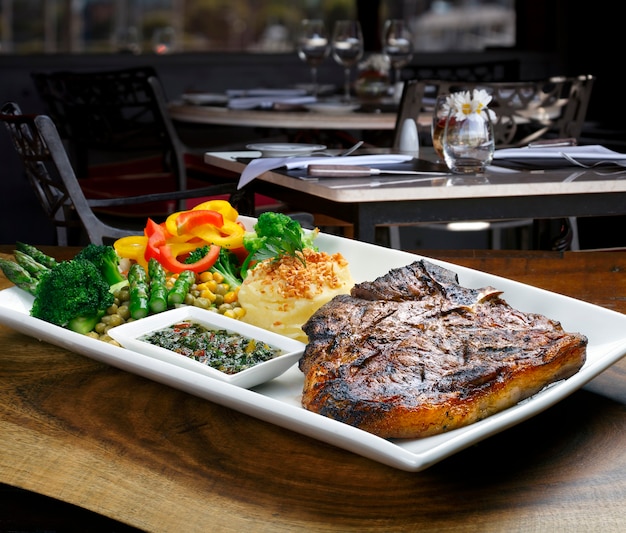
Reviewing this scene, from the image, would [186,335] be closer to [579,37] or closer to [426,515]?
[426,515]

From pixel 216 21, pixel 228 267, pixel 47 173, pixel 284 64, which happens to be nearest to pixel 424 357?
pixel 228 267

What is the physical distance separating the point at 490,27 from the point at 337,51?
1289 centimetres

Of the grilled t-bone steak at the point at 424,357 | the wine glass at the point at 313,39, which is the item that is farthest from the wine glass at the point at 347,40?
the grilled t-bone steak at the point at 424,357

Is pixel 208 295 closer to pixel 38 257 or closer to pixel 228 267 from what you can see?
pixel 228 267

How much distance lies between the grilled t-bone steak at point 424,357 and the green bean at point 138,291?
275 mm

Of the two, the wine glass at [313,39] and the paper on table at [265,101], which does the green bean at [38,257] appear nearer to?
the paper on table at [265,101]

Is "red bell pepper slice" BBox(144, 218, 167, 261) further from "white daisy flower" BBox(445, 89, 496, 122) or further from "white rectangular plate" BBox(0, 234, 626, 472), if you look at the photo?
"white daisy flower" BBox(445, 89, 496, 122)

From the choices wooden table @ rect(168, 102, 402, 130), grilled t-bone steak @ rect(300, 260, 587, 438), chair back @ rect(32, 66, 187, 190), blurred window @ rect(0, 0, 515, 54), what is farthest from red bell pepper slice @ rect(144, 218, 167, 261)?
blurred window @ rect(0, 0, 515, 54)

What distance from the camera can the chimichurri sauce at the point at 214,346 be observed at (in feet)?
3.36

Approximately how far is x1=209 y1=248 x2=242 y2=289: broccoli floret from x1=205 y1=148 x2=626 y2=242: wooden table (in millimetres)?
736

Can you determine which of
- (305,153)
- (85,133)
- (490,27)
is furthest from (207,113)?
(490,27)

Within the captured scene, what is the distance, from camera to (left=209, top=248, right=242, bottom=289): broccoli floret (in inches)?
52.9

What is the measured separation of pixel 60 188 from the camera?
8.87ft

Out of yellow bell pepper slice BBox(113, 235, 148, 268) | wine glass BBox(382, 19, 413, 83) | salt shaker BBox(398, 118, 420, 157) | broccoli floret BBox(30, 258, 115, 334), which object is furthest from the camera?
wine glass BBox(382, 19, 413, 83)
